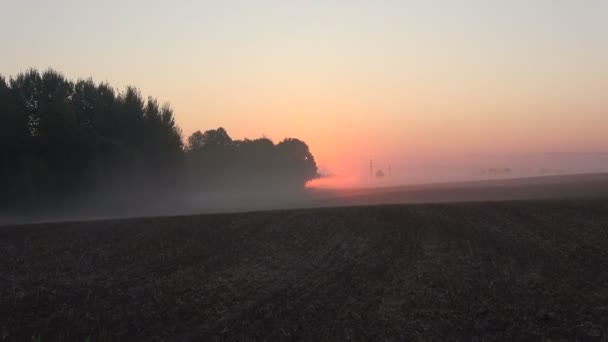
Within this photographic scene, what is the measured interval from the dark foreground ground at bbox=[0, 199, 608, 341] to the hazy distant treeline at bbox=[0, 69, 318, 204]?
25.8 meters

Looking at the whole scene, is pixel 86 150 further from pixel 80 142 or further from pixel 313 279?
pixel 313 279

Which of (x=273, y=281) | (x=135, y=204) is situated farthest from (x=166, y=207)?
(x=273, y=281)

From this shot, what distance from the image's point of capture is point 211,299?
545 inches

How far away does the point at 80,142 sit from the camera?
1971 inches

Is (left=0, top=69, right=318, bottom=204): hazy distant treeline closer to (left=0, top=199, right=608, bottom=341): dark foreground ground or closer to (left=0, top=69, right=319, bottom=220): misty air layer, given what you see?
(left=0, top=69, right=319, bottom=220): misty air layer

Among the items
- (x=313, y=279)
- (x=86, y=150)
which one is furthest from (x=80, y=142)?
(x=313, y=279)

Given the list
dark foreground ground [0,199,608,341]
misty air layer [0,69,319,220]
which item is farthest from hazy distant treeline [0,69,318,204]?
dark foreground ground [0,199,608,341]

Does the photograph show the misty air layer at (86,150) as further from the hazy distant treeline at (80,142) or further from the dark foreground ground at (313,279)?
the dark foreground ground at (313,279)

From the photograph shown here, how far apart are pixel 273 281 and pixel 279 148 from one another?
107 m

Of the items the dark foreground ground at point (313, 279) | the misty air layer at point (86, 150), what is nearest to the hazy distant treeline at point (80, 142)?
the misty air layer at point (86, 150)

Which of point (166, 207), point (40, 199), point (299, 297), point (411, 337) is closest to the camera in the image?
point (411, 337)

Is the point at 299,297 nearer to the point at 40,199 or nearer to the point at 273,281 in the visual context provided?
the point at 273,281

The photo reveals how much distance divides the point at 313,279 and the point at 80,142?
45.4m

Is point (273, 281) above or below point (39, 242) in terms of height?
below
